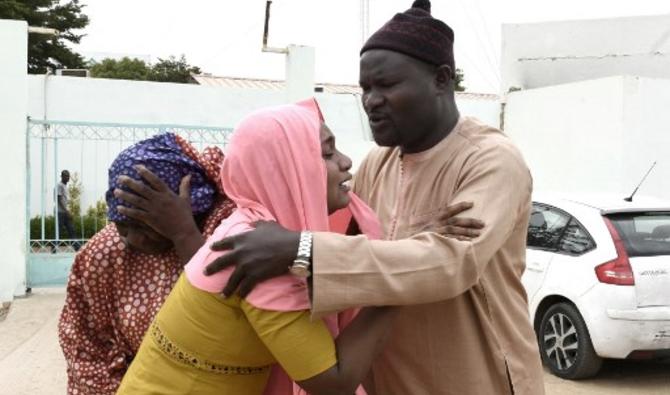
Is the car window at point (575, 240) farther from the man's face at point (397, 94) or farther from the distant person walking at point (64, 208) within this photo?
the distant person walking at point (64, 208)

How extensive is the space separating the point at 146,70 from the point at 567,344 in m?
32.4

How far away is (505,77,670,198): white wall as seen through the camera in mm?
11945

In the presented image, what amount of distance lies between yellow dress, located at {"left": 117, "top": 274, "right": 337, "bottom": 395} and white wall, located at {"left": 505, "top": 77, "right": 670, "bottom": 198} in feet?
37.6

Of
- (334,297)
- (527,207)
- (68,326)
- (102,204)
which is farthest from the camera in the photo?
(102,204)

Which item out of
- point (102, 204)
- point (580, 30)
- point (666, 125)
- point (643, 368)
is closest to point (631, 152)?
point (666, 125)

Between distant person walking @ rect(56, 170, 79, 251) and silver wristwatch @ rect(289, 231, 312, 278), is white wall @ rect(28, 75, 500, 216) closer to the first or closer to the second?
distant person walking @ rect(56, 170, 79, 251)

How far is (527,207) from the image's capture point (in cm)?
168

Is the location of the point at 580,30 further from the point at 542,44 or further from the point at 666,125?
the point at 666,125

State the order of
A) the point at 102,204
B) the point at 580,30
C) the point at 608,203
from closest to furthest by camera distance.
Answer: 1. the point at 608,203
2. the point at 102,204
3. the point at 580,30

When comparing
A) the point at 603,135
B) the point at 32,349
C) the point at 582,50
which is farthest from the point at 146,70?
the point at 32,349

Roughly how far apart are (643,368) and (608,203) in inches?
60.8

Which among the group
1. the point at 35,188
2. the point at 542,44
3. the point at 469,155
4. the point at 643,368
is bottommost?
the point at 643,368

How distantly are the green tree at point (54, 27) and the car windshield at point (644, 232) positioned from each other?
1016 inches

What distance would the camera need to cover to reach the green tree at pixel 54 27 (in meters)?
28.6
